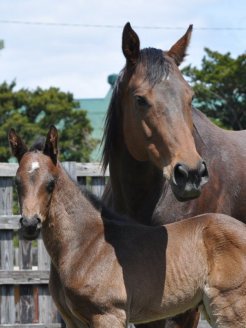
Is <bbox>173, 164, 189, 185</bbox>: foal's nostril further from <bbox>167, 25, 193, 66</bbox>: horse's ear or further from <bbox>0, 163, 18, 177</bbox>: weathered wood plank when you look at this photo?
<bbox>0, 163, 18, 177</bbox>: weathered wood plank

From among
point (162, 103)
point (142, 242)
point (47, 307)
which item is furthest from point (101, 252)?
point (47, 307)

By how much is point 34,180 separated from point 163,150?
0.77 metres

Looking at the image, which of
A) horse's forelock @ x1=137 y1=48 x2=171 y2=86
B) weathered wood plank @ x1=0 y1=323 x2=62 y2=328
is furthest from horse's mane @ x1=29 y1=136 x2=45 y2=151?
weathered wood plank @ x1=0 y1=323 x2=62 y2=328

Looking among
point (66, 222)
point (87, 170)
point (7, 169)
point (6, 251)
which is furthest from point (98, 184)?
point (66, 222)

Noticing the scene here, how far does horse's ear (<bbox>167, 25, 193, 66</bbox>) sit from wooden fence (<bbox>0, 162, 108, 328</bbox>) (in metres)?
3.01

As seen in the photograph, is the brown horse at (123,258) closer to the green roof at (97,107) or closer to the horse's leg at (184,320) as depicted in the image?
the horse's leg at (184,320)

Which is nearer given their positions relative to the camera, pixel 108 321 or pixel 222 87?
pixel 108 321

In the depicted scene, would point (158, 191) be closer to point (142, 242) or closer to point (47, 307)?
point (142, 242)

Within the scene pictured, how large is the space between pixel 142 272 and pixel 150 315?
0.26m

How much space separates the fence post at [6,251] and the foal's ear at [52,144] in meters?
3.10

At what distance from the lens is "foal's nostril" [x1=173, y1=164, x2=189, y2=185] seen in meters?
4.76

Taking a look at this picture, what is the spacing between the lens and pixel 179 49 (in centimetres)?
554

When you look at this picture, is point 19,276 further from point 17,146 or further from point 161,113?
point 161,113

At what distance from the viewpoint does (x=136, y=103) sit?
5270mm
